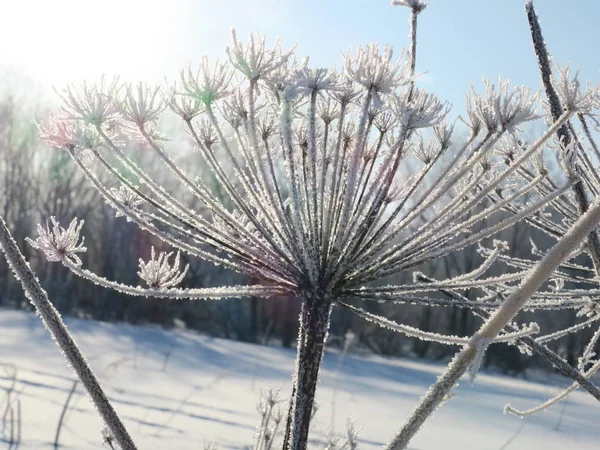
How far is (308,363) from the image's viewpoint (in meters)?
1.28

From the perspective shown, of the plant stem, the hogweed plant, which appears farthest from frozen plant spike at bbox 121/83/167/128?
the plant stem

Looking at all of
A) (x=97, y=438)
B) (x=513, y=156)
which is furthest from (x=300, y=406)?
(x=97, y=438)

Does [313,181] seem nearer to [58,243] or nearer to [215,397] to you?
[58,243]

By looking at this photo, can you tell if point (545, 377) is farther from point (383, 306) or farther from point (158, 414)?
point (158, 414)

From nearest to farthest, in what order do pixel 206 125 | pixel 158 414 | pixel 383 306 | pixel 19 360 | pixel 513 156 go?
pixel 206 125, pixel 513 156, pixel 158 414, pixel 19 360, pixel 383 306

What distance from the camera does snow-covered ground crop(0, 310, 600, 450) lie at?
595cm

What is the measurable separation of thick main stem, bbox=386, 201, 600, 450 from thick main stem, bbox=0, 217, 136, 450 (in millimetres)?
433

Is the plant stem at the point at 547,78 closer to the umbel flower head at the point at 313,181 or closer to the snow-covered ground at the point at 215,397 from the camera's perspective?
the umbel flower head at the point at 313,181

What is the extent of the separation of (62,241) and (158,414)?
6387 millimetres

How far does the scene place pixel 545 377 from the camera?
906 inches

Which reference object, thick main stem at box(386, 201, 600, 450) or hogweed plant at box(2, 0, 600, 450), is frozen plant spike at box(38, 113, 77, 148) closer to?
hogweed plant at box(2, 0, 600, 450)

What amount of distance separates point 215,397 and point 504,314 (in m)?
8.95

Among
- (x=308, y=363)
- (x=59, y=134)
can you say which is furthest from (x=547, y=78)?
(x=59, y=134)

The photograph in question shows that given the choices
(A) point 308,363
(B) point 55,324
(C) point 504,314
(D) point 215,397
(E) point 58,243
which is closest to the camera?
(C) point 504,314
